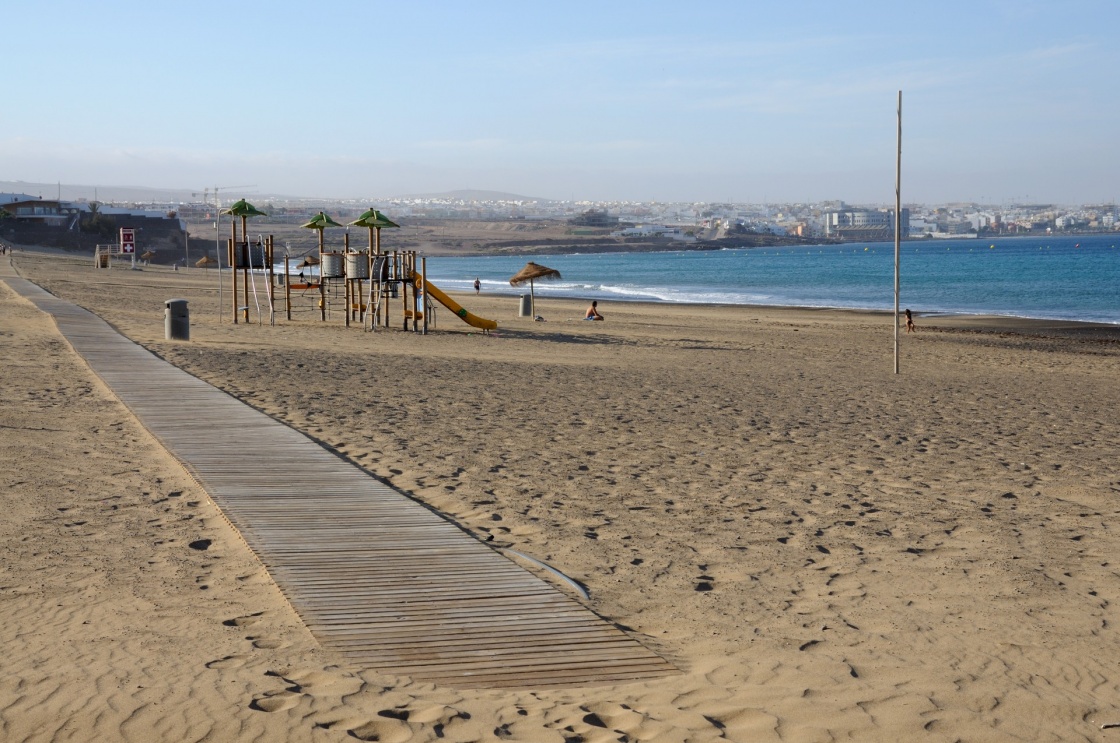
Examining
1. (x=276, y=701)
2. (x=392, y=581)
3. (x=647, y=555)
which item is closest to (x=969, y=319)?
(x=647, y=555)

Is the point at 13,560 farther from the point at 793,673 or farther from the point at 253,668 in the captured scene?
the point at 793,673

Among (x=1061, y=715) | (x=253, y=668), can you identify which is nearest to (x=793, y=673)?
(x=1061, y=715)

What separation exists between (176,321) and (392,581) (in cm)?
1275

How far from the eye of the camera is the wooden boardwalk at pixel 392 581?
4.09 metres

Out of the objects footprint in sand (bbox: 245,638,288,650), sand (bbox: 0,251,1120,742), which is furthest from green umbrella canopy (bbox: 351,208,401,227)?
footprint in sand (bbox: 245,638,288,650)

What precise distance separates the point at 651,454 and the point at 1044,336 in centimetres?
2081

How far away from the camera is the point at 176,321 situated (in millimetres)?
16516

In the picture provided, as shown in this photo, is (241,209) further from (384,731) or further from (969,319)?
(969,319)

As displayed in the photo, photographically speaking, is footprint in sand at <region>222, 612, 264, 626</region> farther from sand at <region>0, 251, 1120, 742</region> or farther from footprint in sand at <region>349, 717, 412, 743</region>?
footprint in sand at <region>349, 717, 412, 743</region>

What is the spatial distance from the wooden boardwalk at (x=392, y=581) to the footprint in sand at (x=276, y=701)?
0.35 metres

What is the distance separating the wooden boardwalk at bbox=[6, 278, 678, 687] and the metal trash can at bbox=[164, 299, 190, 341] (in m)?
8.84

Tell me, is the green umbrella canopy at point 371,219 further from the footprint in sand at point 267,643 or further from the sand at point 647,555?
the footprint in sand at point 267,643

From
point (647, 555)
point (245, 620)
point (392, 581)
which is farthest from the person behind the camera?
point (647, 555)

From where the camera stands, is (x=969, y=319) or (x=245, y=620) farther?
(x=969, y=319)
